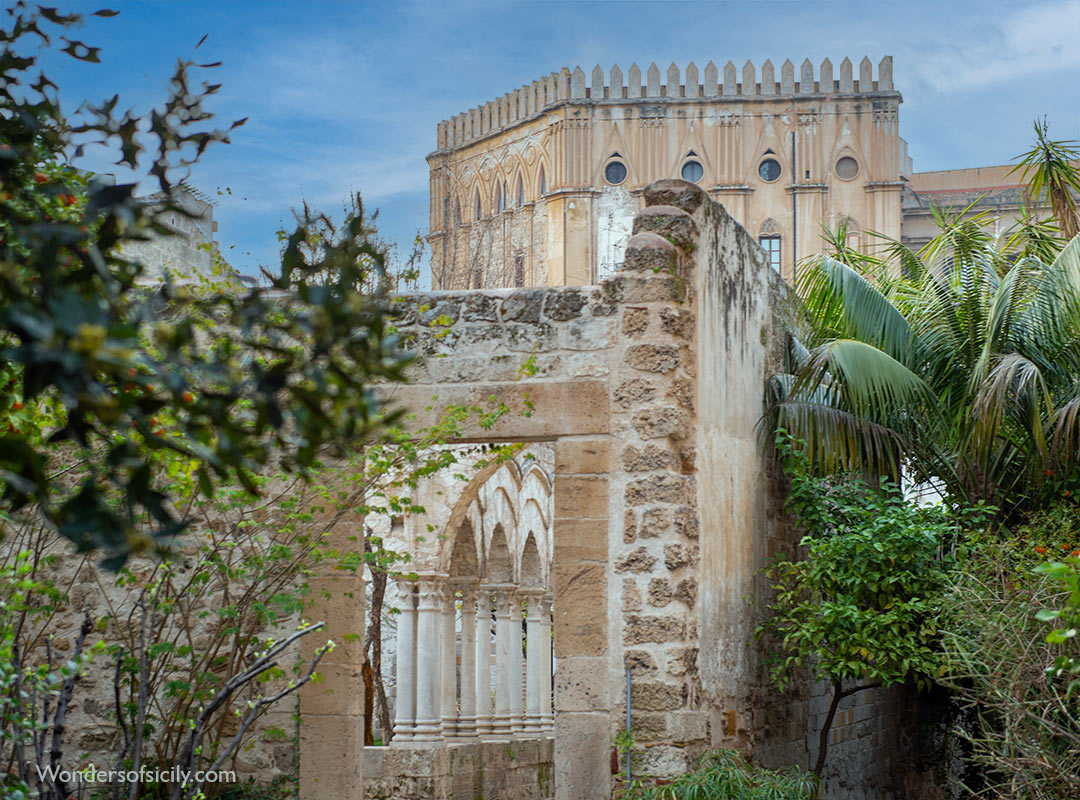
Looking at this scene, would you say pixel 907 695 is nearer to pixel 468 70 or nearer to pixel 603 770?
pixel 603 770

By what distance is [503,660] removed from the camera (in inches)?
494

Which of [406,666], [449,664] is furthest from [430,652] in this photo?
[449,664]

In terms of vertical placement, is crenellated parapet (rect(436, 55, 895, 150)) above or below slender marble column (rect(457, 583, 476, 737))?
above

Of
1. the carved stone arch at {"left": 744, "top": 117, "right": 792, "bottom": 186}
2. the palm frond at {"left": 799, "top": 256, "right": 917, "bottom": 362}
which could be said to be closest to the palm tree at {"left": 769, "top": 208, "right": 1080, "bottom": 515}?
the palm frond at {"left": 799, "top": 256, "right": 917, "bottom": 362}

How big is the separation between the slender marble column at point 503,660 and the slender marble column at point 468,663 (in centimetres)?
30

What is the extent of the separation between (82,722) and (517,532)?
6042mm

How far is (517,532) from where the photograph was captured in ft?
42.6

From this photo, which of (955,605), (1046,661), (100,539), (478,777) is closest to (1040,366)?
(955,605)

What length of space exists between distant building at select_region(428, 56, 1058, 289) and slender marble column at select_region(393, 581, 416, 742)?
2455cm

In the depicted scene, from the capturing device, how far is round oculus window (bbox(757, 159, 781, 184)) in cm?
3688

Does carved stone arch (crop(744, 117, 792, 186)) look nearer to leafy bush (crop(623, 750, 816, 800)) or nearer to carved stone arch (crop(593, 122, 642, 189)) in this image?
carved stone arch (crop(593, 122, 642, 189))

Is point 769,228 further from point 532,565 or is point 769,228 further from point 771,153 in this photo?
point 532,565

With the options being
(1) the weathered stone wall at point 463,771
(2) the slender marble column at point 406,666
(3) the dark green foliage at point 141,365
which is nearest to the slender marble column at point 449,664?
(2) the slender marble column at point 406,666

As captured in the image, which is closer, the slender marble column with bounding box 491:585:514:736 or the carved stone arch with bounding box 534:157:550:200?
the slender marble column with bounding box 491:585:514:736
